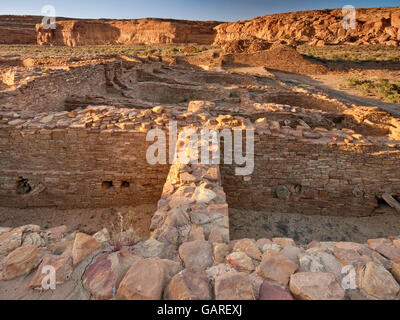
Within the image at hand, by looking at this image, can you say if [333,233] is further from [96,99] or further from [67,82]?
[67,82]

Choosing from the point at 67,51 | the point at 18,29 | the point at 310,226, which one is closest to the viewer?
the point at 310,226

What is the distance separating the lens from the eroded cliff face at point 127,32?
1711 inches

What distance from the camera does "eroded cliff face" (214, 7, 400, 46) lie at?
3500 centimetres

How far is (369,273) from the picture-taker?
156 cm

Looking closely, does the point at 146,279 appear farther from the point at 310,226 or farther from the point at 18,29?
the point at 18,29

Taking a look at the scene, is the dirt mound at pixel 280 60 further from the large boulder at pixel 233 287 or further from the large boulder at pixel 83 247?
the large boulder at pixel 233 287

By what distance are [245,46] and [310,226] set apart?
21477mm

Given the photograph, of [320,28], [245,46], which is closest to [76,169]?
[245,46]

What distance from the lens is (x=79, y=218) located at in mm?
4430

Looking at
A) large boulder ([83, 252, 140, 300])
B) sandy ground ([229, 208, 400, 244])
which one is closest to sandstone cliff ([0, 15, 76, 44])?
sandy ground ([229, 208, 400, 244])

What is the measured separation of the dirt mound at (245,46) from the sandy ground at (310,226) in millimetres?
20426

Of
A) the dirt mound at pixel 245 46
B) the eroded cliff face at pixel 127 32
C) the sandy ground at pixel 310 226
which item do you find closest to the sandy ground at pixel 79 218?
the sandy ground at pixel 310 226
